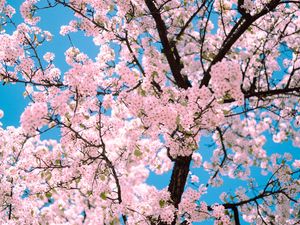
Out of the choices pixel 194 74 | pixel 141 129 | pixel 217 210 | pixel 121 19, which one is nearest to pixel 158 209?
pixel 217 210

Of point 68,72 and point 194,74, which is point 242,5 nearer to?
point 68,72

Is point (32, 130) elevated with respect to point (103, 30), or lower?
lower

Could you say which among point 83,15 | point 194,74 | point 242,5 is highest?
point 194,74

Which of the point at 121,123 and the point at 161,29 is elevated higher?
the point at 161,29

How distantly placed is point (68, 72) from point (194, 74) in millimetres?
7654

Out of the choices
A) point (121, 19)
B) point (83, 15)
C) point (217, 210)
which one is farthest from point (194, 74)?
point (217, 210)

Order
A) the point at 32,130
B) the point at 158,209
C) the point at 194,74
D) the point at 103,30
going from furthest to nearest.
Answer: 1. the point at 194,74
2. the point at 103,30
3. the point at 158,209
4. the point at 32,130

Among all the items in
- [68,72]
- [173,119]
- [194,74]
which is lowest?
[173,119]

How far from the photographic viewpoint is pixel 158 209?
20.1ft

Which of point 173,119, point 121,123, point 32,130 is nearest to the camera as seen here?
point 32,130

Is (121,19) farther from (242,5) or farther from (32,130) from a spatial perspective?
(32,130)

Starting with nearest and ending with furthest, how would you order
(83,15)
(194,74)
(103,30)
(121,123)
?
(121,123), (83,15), (103,30), (194,74)

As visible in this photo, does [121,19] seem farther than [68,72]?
Yes

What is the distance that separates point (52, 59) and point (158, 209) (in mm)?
3724
